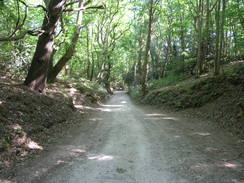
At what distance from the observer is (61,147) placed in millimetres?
5719

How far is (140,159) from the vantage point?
493 centimetres

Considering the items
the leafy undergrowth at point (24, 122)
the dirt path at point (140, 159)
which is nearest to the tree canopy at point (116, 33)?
the leafy undergrowth at point (24, 122)

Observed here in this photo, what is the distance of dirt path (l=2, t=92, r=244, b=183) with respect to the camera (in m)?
3.95

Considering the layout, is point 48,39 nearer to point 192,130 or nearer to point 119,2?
point 192,130

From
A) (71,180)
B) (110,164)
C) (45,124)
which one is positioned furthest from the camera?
(45,124)

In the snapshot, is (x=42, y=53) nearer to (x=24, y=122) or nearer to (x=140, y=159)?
(x=24, y=122)

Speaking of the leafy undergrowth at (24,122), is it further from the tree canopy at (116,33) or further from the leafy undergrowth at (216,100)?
the leafy undergrowth at (216,100)

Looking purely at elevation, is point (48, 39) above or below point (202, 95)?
above

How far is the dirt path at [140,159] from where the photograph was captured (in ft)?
13.0

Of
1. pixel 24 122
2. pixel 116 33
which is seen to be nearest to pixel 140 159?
pixel 24 122

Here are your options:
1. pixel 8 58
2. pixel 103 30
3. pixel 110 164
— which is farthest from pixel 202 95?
pixel 103 30

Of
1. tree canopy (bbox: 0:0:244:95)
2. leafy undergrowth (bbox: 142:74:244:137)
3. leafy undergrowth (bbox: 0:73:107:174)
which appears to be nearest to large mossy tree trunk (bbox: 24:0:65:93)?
tree canopy (bbox: 0:0:244:95)

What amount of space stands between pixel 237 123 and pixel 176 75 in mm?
14578

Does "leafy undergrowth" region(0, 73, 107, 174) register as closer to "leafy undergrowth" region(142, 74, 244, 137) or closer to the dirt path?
the dirt path
